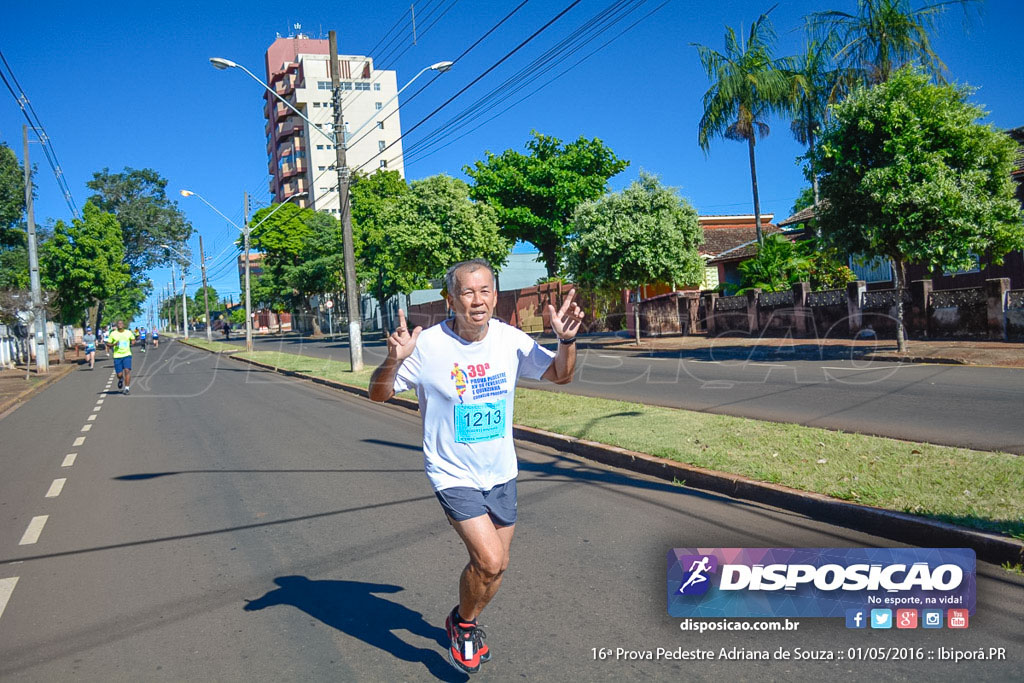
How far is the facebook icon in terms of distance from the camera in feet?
12.5

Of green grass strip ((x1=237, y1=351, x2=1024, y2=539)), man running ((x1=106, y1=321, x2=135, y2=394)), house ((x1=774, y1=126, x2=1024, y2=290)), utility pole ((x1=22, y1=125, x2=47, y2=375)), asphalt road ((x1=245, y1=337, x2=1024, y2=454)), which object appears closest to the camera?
green grass strip ((x1=237, y1=351, x2=1024, y2=539))

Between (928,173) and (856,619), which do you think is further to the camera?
(928,173)

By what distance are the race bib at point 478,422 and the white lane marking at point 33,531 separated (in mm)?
4593

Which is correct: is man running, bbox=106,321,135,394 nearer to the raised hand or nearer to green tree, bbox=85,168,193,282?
the raised hand

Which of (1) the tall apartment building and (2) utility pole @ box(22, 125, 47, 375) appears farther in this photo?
(1) the tall apartment building

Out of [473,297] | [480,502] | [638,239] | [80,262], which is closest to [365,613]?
[480,502]

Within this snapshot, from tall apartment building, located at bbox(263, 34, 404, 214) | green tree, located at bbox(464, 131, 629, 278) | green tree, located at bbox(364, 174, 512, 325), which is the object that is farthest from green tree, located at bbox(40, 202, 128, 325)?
tall apartment building, located at bbox(263, 34, 404, 214)

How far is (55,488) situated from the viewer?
812cm

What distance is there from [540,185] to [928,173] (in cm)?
2522

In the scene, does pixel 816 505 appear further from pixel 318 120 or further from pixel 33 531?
pixel 318 120

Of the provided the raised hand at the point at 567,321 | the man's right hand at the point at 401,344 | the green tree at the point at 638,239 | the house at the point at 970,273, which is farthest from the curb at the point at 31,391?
the house at the point at 970,273

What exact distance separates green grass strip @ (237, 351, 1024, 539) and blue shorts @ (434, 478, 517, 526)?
3154 mm

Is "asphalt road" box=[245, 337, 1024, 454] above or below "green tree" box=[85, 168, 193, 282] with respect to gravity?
below

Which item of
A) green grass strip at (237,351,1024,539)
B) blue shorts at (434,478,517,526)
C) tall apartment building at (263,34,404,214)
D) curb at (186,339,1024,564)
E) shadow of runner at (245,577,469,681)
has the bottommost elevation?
shadow of runner at (245,577,469,681)
